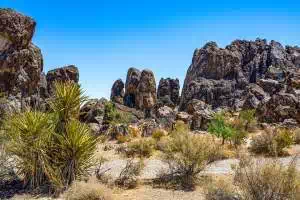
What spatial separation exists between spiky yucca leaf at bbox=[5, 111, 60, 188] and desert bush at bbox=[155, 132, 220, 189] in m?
3.71

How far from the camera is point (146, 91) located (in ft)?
203

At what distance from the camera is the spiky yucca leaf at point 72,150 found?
11335mm

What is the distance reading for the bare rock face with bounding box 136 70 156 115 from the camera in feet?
202

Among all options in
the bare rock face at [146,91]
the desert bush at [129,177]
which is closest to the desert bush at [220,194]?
the desert bush at [129,177]

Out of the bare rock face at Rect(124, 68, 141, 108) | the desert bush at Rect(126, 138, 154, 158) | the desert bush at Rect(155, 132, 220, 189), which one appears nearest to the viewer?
the desert bush at Rect(155, 132, 220, 189)

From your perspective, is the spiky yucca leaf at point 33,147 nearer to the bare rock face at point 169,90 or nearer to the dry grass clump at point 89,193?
the dry grass clump at point 89,193

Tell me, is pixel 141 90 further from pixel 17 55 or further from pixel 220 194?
pixel 220 194

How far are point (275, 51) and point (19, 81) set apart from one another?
5773 cm

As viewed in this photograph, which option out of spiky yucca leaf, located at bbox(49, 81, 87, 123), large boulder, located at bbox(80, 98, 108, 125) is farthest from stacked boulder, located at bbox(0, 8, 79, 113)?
spiky yucca leaf, located at bbox(49, 81, 87, 123)

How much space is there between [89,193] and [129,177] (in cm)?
274

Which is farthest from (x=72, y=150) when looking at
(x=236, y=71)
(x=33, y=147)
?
(x=236, y=71)

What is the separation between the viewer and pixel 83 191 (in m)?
9.56

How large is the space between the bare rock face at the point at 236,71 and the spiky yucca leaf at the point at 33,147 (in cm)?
3477

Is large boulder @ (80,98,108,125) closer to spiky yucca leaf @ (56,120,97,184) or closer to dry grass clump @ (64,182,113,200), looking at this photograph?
spiky yucca leaf @ (56,120,97,184)
